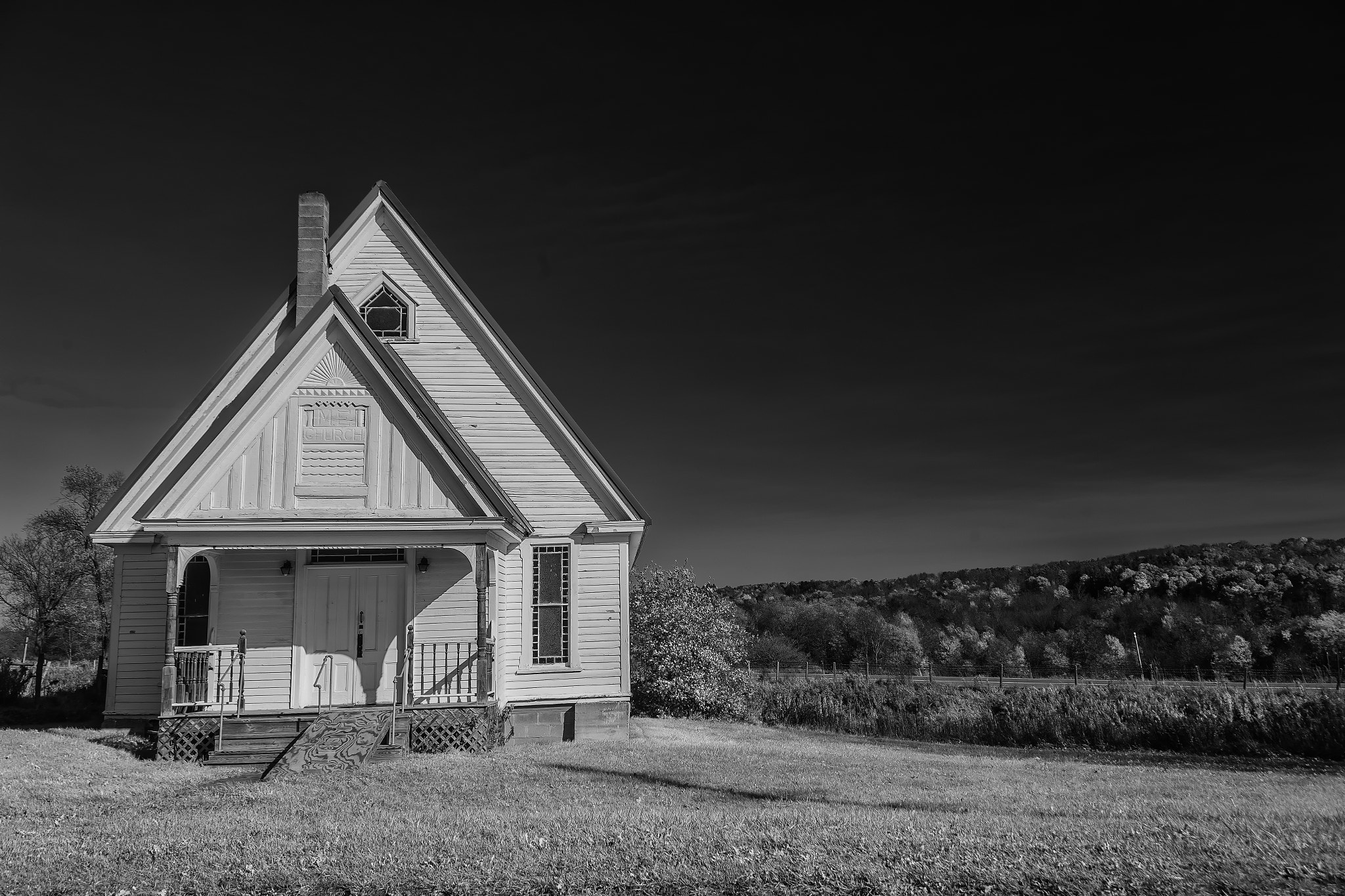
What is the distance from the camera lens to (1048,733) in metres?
27.0

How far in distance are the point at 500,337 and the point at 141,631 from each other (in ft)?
28.9

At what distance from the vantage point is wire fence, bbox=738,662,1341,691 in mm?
37344

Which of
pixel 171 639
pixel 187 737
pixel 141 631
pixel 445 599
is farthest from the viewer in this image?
pixel 445 599

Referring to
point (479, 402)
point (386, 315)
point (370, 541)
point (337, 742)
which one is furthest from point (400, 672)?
point (386, 315)

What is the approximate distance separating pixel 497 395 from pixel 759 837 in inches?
509

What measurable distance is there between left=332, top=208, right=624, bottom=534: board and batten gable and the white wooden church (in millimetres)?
44

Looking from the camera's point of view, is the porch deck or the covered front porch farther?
the covered front porch

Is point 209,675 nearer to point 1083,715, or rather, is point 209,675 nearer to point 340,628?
point 340,628

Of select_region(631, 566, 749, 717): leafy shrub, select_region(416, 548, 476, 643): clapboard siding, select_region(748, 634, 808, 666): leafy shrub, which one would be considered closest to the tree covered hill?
select_region(748, 634, 808, 666): leafy shrub

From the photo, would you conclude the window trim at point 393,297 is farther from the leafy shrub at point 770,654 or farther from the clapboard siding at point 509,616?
the leafy shrub at point 770,654

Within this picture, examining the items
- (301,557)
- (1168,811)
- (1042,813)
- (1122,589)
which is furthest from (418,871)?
(1122,589)

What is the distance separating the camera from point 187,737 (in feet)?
48.7

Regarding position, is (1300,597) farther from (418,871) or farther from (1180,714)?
(418,871)

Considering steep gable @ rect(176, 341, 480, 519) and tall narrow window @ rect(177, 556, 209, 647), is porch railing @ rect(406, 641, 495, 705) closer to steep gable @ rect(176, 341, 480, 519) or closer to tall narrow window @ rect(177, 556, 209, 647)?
steep gable @ rect(176, 341, 480, 519)
